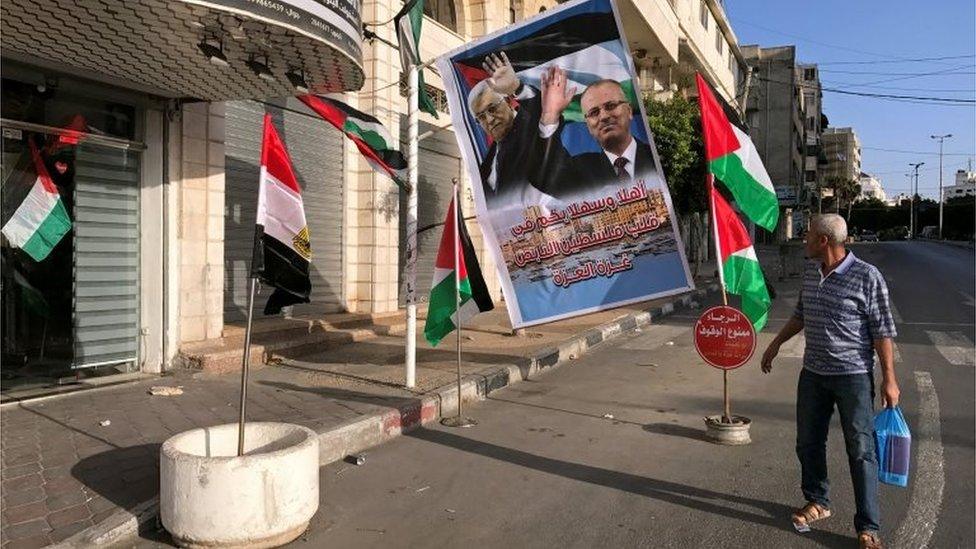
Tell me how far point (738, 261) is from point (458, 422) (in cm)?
288

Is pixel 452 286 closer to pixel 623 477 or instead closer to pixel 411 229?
pixel 411 229

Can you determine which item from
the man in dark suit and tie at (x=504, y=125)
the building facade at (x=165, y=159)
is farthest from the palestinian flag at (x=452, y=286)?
the building facade at (x=165, y=159)

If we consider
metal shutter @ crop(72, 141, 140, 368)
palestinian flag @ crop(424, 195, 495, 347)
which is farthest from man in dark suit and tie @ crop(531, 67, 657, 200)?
metal shutter @ crop(72, 141, 140, 368)

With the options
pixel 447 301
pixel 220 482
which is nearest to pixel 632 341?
pixel 447 301

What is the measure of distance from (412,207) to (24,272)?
387 centimetres

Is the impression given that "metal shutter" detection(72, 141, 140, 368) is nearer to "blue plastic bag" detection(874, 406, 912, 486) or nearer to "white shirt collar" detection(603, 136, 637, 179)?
"white shirt collar" detection(603, 136, 637, 179)

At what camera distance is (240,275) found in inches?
391

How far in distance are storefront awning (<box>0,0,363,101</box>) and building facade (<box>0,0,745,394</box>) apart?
0.02 meters

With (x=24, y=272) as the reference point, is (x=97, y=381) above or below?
below

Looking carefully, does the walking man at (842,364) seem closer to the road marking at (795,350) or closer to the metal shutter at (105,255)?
the road marking at (795,350)

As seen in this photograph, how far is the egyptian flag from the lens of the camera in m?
4.32

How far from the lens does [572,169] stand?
654cm

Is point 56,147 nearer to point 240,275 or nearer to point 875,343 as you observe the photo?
point 240,275

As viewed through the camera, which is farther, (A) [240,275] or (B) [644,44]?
(B) [644,44]
